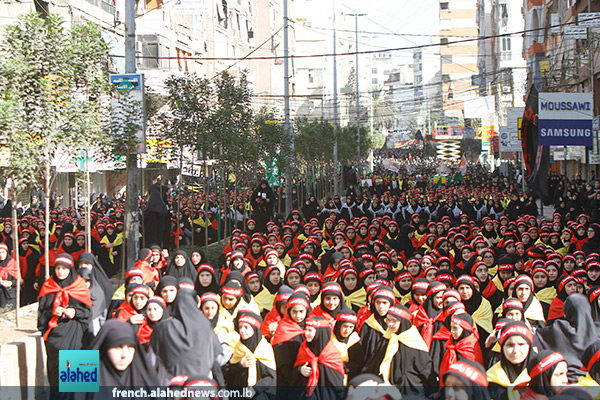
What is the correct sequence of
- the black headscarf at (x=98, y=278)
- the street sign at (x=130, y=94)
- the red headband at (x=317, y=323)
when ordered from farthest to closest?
the street sign at (x=130, y=94) < the black headscarf at (x=98, y=278) < the red headband at (x=317, y=323)

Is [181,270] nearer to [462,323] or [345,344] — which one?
[345,344]

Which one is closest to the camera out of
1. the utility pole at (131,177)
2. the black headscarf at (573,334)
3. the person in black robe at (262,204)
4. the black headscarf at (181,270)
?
the black headscarf at (573,334)

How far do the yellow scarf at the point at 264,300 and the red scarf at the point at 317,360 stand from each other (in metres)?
2.59

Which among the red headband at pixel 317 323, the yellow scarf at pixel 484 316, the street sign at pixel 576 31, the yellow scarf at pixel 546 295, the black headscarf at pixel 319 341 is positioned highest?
the street sign at pixel 576 31

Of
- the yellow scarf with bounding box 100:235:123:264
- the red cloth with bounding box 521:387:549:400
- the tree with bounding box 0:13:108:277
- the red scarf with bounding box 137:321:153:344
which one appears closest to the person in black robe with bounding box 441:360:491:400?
the red cloth with bounding box 521:387:549:400

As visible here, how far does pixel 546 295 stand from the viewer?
9812 millimetres

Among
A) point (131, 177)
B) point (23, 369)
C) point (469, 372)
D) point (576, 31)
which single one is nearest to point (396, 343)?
point (469, 372)

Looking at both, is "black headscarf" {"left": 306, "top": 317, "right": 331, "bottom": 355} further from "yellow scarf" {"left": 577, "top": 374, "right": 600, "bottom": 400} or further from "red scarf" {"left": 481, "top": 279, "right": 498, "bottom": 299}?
"red scarf" {"left": 481, "top": 279, "right": 498, "bottom": 299}

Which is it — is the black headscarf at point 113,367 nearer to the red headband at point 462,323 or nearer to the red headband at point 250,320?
the red headband at point 250,320

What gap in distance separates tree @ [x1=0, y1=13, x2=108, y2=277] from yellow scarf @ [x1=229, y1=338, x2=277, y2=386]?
16.6 ft

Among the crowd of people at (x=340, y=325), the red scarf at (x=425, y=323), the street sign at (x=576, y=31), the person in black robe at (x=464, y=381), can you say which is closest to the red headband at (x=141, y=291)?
the crowd of people at (x=340, y=325)

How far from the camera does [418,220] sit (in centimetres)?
1758

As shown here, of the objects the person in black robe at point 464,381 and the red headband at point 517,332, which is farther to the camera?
the red headband at point 517,332

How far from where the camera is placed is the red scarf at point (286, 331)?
289 inches
